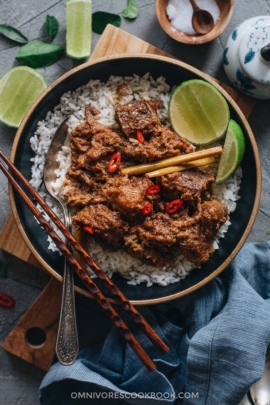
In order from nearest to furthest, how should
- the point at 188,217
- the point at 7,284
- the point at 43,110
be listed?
the point at 188,217 < the point at 43,110 < the point at 7,284

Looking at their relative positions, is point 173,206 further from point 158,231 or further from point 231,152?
point 231,152

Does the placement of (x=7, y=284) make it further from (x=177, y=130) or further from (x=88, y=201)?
(x=177, y=130)

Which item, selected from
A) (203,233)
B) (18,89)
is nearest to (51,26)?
(18,89)

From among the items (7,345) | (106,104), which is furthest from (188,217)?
(7,345)

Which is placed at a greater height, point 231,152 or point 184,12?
point 184,12

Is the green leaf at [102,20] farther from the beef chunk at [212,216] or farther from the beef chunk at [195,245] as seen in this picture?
the beef chunk at [195,245]

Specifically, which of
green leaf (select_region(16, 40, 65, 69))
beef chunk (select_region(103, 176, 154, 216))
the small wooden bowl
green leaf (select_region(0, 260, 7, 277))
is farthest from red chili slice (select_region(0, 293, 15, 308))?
the small wooden bowl
